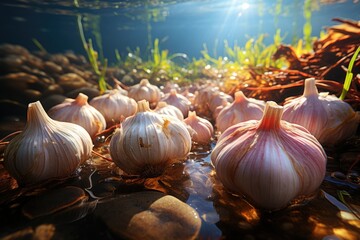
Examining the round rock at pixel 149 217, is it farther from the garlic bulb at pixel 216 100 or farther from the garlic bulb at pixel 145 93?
the garlic bulb at pixel 145 93

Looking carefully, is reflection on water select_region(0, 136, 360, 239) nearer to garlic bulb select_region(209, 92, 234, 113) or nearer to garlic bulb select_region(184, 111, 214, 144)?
garlic bulb select_region(184, 111, 214, 144)

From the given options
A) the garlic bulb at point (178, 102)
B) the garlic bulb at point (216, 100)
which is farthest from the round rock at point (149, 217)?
the garlic bulb at point (216, 100)

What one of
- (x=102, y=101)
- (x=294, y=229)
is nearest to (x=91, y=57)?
(x=102, y=101)

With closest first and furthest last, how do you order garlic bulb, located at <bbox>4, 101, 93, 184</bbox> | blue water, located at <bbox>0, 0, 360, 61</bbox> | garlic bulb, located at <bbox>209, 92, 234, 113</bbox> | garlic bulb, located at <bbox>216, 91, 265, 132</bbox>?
garlic bulb, located at <bbox>4, 101, 93, 184</bbox> → garlic bulb, located at <bbox>216, 91, 265, 132</bbox> → garlic bulb, located at <bbox>209, 92, 234, 113</bbox> → blue water, located at <bbox>0, 0, 360, 61</bbox>

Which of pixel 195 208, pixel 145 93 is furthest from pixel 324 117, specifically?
pixel 145 93

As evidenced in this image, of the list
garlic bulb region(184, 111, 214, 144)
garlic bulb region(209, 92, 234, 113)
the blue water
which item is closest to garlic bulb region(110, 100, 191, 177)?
garlic bulb region(184, 111, 214, 144)

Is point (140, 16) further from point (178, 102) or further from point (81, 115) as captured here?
point (81, 115)
